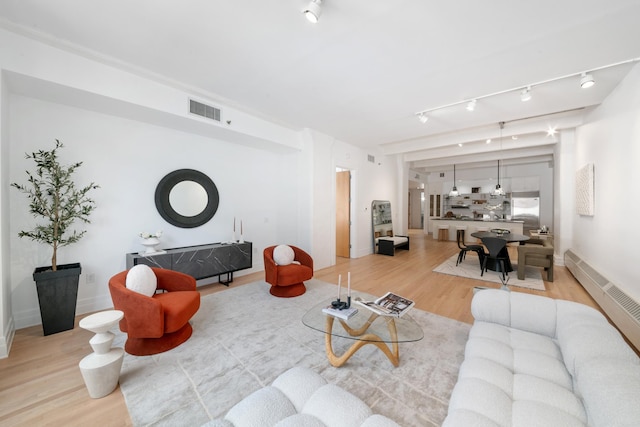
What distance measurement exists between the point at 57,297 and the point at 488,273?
689 centimetres

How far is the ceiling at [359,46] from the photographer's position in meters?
2.10

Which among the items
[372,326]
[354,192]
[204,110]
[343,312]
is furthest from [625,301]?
[204,110]

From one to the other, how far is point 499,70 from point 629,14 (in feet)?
3.32

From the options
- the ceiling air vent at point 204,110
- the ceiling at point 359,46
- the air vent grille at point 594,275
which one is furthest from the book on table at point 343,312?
the air vent grille at point 594,275

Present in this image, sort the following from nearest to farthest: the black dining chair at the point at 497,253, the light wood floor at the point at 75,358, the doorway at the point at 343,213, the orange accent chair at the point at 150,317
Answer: the light wood floor at the point at 75,358
the orange accent chair at the point at 150,317
the black dining chair at the point at 497,253
the doorway at the point at 343,213

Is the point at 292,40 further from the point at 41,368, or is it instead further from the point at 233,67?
the point at 41,368

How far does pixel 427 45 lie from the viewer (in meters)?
2.55

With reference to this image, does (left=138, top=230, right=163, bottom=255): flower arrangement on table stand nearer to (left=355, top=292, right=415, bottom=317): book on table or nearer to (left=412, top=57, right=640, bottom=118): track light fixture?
(left=355, top=292, right=415, bottom=317): book on table

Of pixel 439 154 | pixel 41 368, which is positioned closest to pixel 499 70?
pixel 439 154

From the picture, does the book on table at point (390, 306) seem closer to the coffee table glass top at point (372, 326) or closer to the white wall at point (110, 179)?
the coffee table glass top at point (372, 326)

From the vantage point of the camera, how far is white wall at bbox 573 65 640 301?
2.88 meters

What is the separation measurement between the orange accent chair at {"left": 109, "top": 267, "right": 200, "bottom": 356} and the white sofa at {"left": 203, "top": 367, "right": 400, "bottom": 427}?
5.04 ft

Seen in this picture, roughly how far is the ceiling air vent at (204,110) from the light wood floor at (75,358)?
2.82 meters

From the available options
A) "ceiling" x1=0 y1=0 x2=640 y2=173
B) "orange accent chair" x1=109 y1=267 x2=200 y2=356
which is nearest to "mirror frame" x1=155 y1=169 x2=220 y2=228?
"ceiling" x1=0 y1=0 x2=640 y2=173
